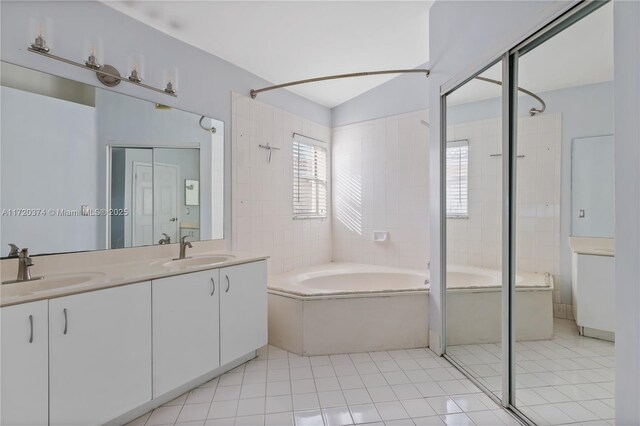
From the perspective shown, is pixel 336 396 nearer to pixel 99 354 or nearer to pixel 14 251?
pixel 99 354

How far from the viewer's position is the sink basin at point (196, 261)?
2.22 meters

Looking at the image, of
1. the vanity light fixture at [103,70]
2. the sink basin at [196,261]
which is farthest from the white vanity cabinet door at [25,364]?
the vanity light fixture at [103,70]

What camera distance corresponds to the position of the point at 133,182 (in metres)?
2.21

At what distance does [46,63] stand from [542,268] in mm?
3021

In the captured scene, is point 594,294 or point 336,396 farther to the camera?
point 336,396

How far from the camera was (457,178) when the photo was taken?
251 centimetres

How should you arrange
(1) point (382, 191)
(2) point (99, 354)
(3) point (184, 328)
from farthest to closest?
(1) point (382, 191) → (3) point (184, 328) → (2) point (99, 354)

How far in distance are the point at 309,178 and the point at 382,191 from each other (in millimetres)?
910

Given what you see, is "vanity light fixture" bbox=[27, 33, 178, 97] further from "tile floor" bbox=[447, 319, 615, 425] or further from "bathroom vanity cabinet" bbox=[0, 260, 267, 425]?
"tile floor" bbox=[447, 319, 615, 425]

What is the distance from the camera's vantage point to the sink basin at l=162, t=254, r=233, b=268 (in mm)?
2217

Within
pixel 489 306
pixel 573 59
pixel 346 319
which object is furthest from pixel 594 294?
pixel 346 319

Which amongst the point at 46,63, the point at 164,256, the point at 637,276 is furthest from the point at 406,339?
the point at 46,63

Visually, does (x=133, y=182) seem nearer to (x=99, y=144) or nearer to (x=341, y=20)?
(x=99, y=144)

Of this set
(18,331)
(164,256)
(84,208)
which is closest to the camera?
(18,331)
